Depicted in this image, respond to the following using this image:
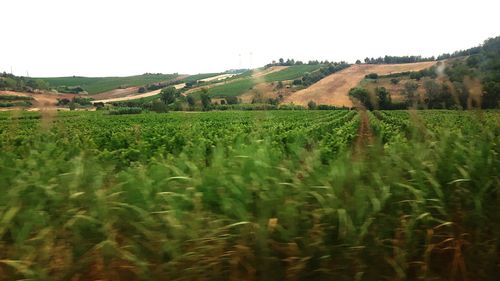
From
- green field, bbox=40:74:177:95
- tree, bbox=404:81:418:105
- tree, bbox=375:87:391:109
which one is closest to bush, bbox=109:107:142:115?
green field, bbox=40:74:177:95

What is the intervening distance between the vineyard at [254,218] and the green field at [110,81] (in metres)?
89.6

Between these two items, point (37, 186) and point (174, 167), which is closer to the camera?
point (37, 186)

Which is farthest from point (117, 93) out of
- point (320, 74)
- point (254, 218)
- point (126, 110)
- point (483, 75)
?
point (254, 218)

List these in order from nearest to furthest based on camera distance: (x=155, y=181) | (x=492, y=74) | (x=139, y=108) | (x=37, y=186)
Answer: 1. (x=37, y=186)
2. (x=155, y=181)
3. (x=492, y=74)
4. (x=139, y=108)

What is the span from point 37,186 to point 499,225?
11.8ft

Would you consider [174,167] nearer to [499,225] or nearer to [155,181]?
[155,181]

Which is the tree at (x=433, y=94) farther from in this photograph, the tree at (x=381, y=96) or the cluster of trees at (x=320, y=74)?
the cluster of trees at (x=320, y=74)

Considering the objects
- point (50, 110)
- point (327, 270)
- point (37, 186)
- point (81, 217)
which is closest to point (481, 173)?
point (327, 270)

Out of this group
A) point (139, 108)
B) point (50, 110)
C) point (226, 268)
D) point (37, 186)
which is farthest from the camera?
point (139, 108)

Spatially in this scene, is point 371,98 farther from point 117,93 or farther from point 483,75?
point 117,93

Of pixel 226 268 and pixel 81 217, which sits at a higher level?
pixel 81 217

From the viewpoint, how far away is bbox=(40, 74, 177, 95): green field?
3590 inches

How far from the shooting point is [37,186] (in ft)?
9.46

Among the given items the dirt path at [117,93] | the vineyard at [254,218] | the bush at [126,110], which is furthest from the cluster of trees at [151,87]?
the vineyard at [254,218]
